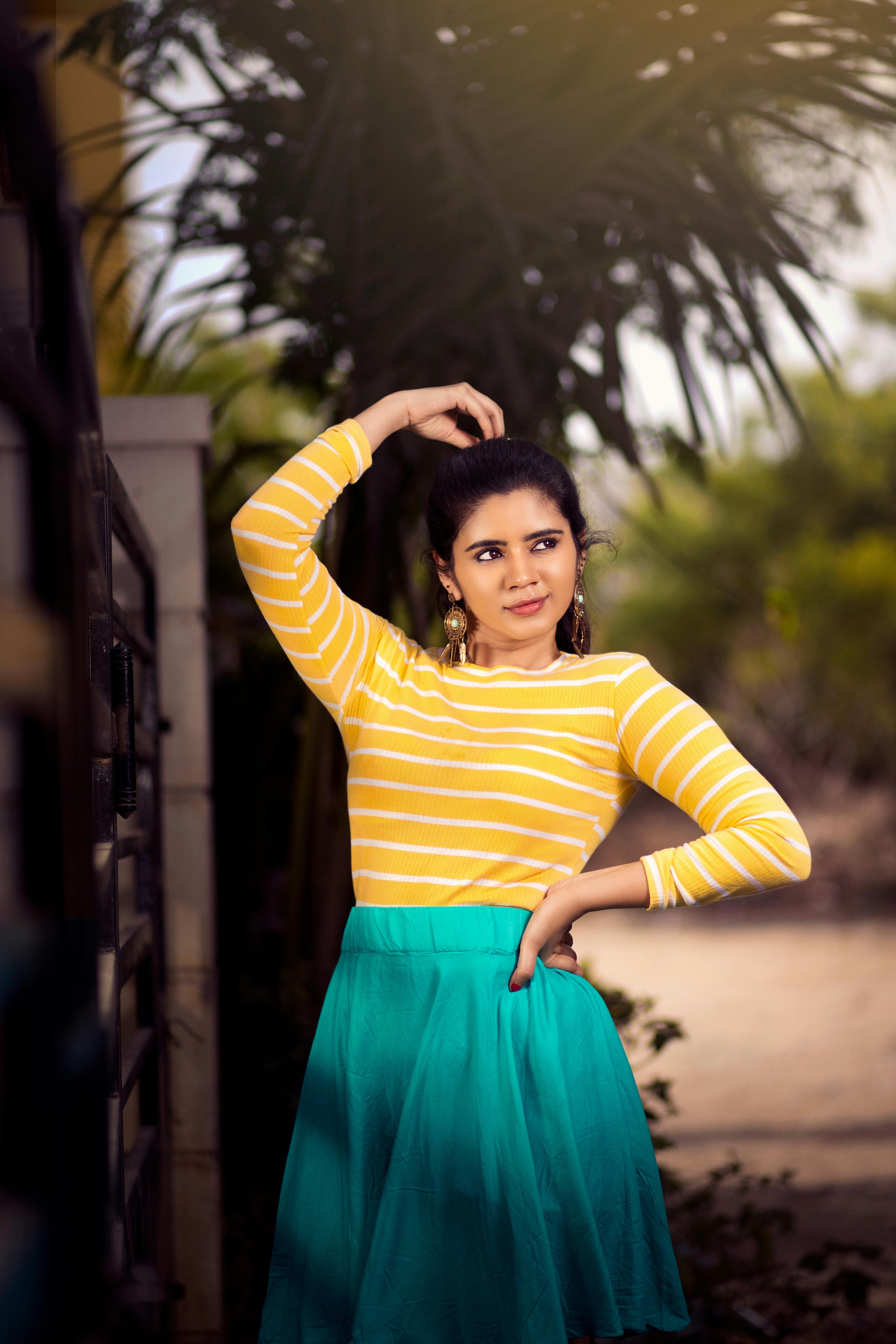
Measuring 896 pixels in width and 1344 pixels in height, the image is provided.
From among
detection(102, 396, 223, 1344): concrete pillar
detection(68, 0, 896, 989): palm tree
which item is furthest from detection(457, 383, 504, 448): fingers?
detection(102, 396, 223, 1344): concrete pillar

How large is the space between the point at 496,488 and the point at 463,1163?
0.81 metres

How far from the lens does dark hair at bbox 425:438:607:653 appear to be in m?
1.47

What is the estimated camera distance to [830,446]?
526 inches

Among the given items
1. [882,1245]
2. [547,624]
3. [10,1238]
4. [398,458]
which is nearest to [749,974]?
[882,1245]

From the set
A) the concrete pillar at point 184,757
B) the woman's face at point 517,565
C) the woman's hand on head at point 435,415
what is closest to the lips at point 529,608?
the woman's face at point 517,565

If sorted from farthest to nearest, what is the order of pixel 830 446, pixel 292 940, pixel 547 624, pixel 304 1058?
pixel 830 446, pixel 292 940, pixel 304 1058, pixel 547 624

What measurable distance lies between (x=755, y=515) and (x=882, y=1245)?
11.7 metres

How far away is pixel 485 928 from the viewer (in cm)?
134

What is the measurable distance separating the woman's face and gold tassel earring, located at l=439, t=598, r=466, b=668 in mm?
44

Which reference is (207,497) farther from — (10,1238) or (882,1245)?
(882,1245)

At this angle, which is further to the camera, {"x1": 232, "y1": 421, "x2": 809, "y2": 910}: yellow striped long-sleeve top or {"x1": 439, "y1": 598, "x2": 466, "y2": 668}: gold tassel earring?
{"x1": 439, "y1": 598, "x2": 466, "y2": 668}: gold tassel earring

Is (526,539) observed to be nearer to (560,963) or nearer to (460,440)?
(460,440)

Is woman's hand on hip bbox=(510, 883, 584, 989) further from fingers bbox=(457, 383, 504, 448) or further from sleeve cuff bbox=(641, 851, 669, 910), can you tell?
fingers bbox=(457, 383, 504, 448)

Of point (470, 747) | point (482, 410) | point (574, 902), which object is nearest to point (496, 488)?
point (482, 410)
